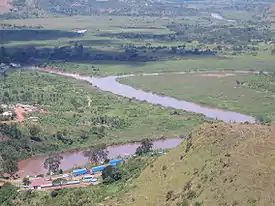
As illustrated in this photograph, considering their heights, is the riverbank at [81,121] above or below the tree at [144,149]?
below

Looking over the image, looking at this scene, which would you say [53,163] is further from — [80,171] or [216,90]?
[216,90]

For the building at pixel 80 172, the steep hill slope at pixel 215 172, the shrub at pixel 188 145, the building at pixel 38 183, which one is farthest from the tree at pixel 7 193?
the shrub at pixel 188 145

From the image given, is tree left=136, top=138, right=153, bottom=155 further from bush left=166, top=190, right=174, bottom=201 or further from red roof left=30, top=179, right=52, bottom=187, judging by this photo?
bush left=166, top=190, right=174, bottom=201

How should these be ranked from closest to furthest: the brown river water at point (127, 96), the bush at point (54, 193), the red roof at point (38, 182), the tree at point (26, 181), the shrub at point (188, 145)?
the shrub at point (188, 145) → the bush at point (54, 193) → the red roof at point (38, 182) → the tree at point (26, 181) → the brown river water at point (127, 96)

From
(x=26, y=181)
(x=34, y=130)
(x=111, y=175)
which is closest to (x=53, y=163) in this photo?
(x=26, y=181)

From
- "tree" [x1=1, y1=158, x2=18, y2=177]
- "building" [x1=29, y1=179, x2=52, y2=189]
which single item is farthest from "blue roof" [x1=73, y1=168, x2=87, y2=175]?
"tree" [x1=1, y1=158, x2=18, y2=177]

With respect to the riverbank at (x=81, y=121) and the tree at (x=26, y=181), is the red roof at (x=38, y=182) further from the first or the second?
the riverbank at (x=81, y=121)

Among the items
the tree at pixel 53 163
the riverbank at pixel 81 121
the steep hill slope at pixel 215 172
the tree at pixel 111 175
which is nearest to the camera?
the steep hill slope at pixel 215 172

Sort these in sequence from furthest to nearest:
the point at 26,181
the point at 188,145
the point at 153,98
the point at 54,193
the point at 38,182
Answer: the point at 153,98 → the point at 38,182 → the point at 26,181 → the point at 54,193 → the point at 188,145
